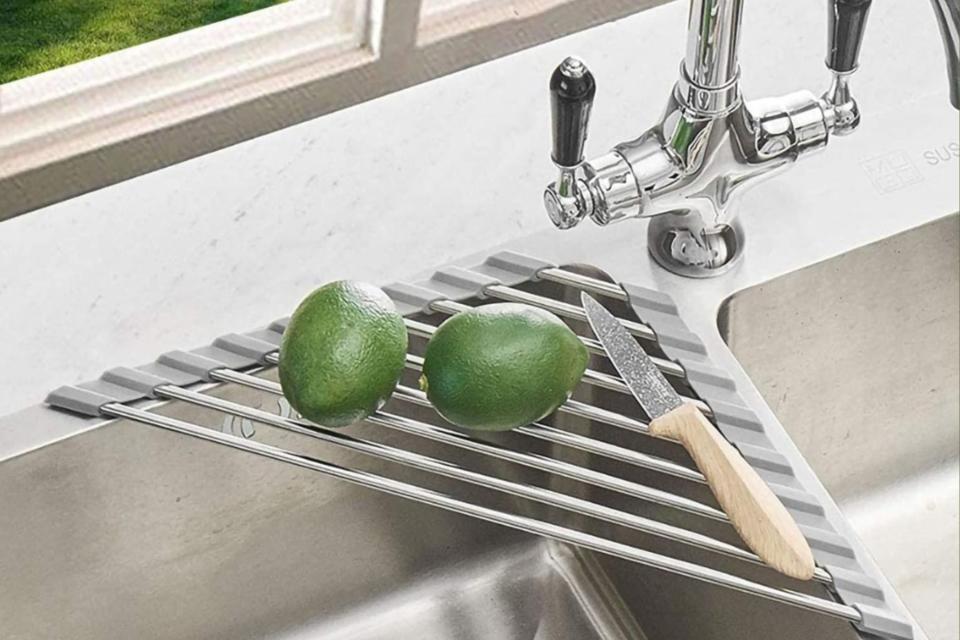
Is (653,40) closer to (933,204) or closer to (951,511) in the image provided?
(933,204)

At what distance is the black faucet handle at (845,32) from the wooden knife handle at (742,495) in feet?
0.78

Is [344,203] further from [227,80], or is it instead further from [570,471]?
[570,471]

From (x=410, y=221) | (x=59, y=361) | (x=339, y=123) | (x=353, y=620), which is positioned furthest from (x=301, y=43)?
(x=353, y=620)

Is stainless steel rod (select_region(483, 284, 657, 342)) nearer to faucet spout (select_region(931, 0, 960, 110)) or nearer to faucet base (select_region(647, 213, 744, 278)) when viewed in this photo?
faucet base (select_region(647, 213, 744, 278))

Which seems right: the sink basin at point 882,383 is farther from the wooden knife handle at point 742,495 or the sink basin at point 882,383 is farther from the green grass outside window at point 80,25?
the green grass outside window at point 80,25

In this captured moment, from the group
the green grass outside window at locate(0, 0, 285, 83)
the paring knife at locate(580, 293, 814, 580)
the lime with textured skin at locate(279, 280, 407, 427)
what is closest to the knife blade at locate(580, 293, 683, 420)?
the paring knife at locate(580, 293, 814, 580)

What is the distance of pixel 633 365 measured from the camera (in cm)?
88

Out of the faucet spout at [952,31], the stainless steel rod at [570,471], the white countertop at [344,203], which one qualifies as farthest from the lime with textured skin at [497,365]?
the faucet spout at [952,31]

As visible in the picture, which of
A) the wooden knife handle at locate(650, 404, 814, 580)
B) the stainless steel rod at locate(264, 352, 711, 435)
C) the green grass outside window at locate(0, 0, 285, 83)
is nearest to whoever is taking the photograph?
the wooden knife handle at locate(650, 404, 814, 580)

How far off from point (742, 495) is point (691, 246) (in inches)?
9.5

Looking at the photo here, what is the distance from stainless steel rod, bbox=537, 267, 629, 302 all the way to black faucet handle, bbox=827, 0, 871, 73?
0.64ft

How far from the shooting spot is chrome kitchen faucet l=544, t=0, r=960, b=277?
0.85 metres

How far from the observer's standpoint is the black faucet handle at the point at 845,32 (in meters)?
0.87

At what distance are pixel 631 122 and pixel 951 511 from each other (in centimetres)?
40
